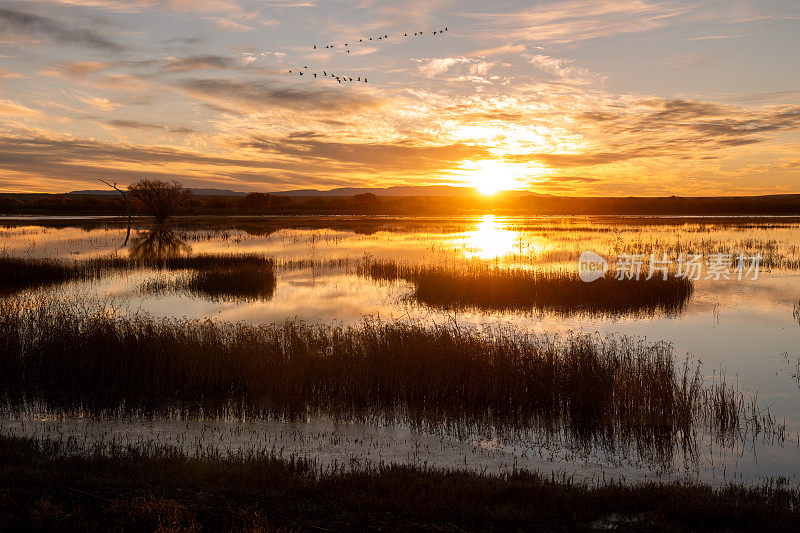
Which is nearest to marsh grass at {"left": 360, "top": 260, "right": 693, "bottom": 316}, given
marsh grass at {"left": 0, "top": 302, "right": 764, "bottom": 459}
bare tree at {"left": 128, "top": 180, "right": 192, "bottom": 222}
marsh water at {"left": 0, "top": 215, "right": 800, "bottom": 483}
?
marsh water at {"left": 0, "top": 215, "right": 800, "bottom": 483}

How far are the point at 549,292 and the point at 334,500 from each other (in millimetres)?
18712

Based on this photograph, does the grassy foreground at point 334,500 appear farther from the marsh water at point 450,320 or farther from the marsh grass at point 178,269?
the marsh grass at point 178,269

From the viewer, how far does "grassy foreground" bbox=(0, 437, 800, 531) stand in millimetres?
6340

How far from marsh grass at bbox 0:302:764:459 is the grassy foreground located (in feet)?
8.77

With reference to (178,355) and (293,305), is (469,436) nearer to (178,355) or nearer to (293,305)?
(178,355)

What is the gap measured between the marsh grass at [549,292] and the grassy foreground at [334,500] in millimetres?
14372

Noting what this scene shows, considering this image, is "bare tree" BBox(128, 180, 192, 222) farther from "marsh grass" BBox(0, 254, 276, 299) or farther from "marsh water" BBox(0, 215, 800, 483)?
"marsh grass" BBox(0, 254, 276, 299)

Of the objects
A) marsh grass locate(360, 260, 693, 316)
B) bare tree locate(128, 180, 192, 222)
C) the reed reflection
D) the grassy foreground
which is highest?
bare tree locate(128, 180, 192, 222)

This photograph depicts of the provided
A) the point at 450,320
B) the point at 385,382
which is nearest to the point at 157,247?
the point at 450,320

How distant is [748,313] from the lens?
20.8m

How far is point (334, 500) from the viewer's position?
7.00m

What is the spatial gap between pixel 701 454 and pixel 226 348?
10389mm

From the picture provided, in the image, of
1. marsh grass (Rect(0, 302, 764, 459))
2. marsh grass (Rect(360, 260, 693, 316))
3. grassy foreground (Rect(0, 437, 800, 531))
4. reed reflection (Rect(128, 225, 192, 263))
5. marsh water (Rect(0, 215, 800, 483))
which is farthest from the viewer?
reed reflection (Rect(128, 225, 192, 263))

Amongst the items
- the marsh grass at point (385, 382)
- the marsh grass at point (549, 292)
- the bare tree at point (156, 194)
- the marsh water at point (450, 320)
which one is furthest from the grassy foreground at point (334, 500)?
the bare tree at point (156, 194)
